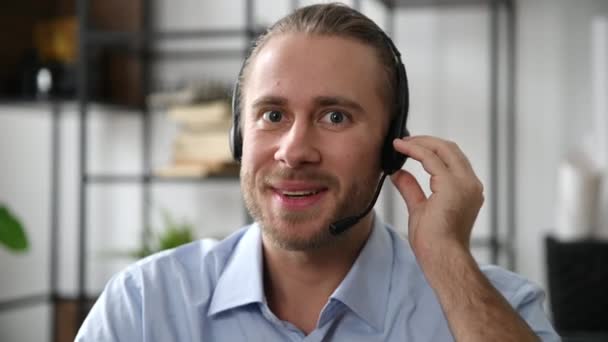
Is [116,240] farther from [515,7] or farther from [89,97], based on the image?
[515,7]

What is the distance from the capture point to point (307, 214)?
1.16 meters

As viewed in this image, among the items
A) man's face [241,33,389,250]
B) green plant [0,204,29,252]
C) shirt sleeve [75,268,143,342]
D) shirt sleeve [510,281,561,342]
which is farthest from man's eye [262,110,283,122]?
green plant [0,204,29,252]

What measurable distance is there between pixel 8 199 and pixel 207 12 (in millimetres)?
1080

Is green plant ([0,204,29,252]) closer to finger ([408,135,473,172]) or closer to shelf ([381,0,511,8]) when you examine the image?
finger ([408,135,473,172])

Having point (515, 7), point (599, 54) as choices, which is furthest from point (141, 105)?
point (599, 54)

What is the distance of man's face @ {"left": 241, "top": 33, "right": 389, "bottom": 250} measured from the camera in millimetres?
1156

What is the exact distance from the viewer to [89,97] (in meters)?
2.96

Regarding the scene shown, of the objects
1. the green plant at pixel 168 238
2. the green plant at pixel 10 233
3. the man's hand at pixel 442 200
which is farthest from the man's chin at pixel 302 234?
the green plant at pixel 168 238

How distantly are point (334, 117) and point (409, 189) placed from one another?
0.17 metres

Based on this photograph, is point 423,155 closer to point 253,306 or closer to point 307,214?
point 307,214

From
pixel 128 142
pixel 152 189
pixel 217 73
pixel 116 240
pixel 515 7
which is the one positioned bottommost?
pixel 116 240

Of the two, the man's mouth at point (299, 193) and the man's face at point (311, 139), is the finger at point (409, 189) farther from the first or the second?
the man's mouth at point (299, 193)

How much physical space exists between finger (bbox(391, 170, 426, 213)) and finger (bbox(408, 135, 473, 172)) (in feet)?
0.21

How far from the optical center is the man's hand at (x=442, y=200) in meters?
1.13
